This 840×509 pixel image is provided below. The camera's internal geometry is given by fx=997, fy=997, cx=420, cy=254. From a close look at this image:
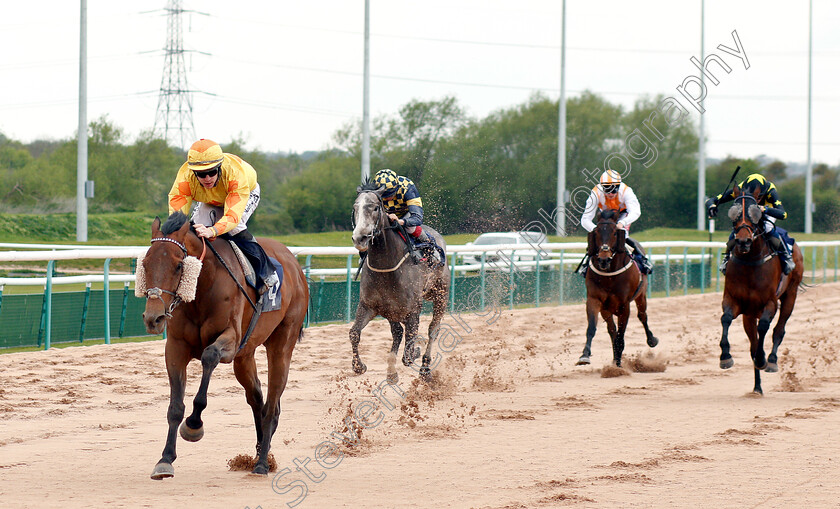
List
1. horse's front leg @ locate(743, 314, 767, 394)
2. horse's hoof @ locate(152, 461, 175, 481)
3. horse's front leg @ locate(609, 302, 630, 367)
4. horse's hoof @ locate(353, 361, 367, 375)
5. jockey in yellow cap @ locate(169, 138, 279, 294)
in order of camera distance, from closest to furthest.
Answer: horse's hoof @ locate(152, 461, 175, 481), jockey in yellow cap @ locate(169, 138, 279, 294), horse's hoof @ locate(353, 361, 367, 375), horse's front leg @ locate(743, 314, 767, 394), horse's front leg @ locate(609, 302, 630, 367)

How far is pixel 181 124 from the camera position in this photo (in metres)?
37.7

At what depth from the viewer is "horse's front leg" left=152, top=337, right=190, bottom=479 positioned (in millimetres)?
4672

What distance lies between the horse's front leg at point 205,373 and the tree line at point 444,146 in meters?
Answer: 21.4

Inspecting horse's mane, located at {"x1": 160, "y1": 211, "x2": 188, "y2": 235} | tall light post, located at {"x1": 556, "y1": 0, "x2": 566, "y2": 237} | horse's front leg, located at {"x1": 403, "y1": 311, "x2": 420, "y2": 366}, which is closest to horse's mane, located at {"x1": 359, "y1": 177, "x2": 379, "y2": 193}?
horse's front leg, located at {"x1": 403, "y1": 311, "x2": 420, "y2": 366}

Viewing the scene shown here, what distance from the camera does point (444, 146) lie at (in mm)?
25781

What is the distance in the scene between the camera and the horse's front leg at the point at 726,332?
27.8 ft

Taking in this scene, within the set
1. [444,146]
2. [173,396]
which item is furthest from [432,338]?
[444,146]

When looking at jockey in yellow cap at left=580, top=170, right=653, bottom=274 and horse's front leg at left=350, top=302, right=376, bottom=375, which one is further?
jockey in yellow cap at left=580, top=170, right=653, bottom=274

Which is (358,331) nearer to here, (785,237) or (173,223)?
(173,223)

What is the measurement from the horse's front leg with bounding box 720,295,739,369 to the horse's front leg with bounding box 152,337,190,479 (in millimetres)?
5018

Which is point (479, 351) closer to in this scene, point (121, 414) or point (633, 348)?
point (633, 348)

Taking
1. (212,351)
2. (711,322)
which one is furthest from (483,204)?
(212,351)

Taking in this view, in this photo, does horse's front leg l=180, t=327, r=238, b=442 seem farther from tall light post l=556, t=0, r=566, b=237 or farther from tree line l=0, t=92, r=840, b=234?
tree line l=0, t=92, r=840, b=234

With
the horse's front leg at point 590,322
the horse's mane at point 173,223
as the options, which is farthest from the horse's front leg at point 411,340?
the horse's mane at point 173,223
